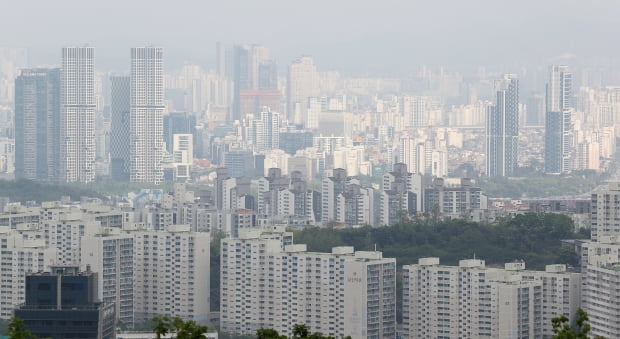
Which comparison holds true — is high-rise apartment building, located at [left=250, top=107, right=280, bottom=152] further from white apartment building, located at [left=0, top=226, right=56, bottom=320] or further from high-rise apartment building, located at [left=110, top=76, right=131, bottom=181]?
white apartment building, located at [left=0, top=226, right=56, bottom=320]

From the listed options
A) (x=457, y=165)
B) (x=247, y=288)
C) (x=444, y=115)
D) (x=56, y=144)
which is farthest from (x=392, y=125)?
(x=247, y=288)

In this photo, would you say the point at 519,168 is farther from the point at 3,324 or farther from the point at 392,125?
the point at 3,324

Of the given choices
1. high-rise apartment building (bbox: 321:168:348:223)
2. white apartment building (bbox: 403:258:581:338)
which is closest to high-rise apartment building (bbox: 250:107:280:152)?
high-rise apartment building (bbox: 321:168:348:223)

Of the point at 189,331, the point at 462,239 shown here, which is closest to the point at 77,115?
the point at 462,239

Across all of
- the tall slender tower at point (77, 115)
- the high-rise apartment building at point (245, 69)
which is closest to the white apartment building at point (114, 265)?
the tall slender tower at point (77, 115)

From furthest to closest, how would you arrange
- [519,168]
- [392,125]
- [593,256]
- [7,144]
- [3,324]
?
[392,125]
[7,144]
[519,168]
[3,324]
[593,256]

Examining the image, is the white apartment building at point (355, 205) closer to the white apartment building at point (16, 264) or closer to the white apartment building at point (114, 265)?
the white apartment building at point (114, 265)
